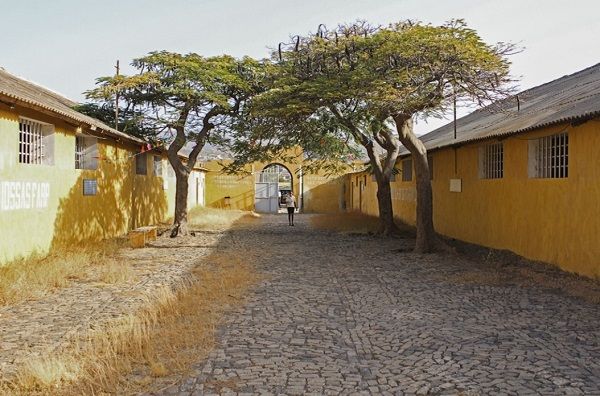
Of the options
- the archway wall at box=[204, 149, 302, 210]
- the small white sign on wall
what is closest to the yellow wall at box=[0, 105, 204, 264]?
the small white sign on wall

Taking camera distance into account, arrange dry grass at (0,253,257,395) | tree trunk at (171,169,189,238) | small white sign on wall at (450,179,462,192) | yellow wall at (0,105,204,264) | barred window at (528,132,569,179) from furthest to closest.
Result: tree trunk at (171,169,189,238)
small white sign on wall at (450,179,462,192)
barred window at (528,132,569,179)
yellow wall at (0,105,204,264)
dry grass at (0,253,257,395)

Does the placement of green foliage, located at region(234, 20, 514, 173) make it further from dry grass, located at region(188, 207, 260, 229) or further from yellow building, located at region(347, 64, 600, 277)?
dry grass, located at region(188, 207, 260, 229)

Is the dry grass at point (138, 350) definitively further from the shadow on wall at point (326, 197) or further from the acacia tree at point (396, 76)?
the shadow on wall at point (326, 197)

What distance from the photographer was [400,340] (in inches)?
242

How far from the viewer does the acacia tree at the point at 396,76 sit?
11328mm

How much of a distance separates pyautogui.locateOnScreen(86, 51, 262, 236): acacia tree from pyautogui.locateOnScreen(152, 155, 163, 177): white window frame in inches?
136

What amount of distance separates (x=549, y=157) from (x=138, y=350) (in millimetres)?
8894

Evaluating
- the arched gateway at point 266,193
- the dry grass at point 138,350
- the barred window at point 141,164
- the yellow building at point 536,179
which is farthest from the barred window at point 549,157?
the arched gateway at point 266,193

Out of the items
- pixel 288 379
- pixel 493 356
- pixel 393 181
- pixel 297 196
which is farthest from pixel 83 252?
pixel 297 196

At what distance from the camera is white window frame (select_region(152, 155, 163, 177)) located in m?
22.0

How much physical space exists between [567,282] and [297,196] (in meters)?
26.4

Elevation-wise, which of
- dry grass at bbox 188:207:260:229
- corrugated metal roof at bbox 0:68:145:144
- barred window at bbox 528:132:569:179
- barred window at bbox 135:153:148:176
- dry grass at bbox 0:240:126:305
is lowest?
dry grass at bbox 0:240:126:305

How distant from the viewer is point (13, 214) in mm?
10500

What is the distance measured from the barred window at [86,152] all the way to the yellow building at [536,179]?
9.65 meters
